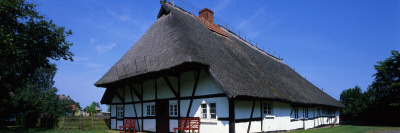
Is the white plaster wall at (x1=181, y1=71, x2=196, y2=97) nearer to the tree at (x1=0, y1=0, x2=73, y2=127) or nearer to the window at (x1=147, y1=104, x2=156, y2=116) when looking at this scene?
the window at (x1=147, y1=104, x2=156, y2=116)

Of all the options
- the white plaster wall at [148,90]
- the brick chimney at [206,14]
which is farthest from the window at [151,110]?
the brick chimney at [206,14]

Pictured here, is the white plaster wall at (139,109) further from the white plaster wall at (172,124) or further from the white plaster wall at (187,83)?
the white plaster wall at (187,83)

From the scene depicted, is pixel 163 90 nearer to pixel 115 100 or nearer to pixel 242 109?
pixel 242 109

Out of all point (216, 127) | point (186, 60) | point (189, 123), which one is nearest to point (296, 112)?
point (216, 127)

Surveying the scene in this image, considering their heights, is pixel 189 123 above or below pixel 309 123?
above

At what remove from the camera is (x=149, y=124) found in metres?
13.5

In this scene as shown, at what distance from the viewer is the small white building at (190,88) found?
1037cm

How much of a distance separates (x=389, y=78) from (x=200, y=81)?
23.2 m

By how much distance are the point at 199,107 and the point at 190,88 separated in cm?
101

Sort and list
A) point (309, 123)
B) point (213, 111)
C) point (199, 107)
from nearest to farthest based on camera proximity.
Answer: point (213, 111)
point (199, 107)
point (309, 123)

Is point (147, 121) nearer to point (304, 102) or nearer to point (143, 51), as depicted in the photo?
point (143, 51)

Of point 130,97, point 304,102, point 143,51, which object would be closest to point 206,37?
point 143,51

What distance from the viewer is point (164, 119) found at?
12664 mm

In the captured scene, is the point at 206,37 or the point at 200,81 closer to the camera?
the point at 200,81
